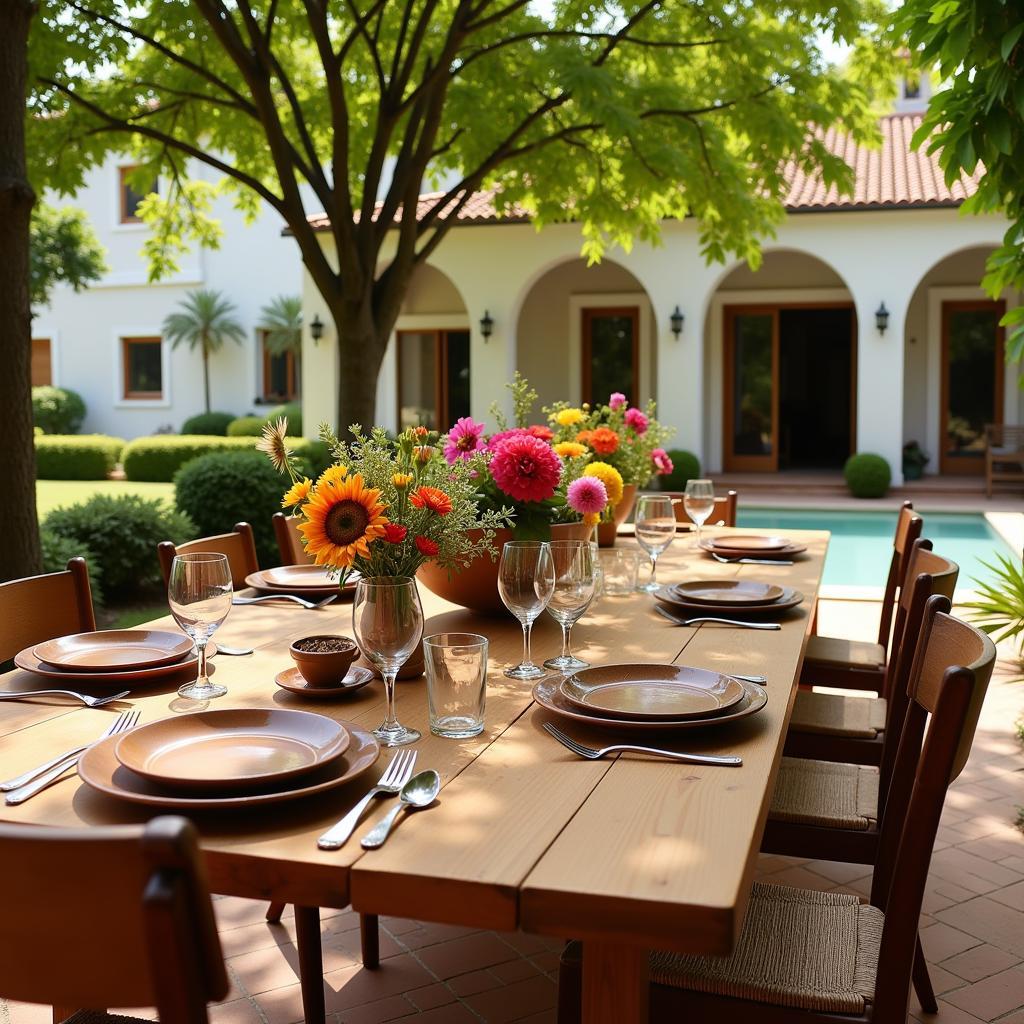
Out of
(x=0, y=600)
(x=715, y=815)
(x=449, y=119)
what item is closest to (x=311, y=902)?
(x=715, y=815)

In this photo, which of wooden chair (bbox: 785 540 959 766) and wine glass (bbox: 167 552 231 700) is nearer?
wine glass (bbox: 167 552 231 700)

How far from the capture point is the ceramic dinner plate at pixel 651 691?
1.81 meters

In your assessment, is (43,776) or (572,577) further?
(572,577)

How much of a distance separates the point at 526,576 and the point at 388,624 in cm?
40

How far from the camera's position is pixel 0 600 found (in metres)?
2.45

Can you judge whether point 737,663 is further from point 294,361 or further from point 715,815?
point 294,361

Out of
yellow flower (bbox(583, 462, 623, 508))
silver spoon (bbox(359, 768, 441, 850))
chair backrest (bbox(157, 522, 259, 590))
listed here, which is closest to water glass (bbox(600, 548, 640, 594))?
yellow flower (bbox(583, 462, 623, 508))

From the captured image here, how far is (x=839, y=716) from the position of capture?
3.05 metres

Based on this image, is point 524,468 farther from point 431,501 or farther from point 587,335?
point 587,335

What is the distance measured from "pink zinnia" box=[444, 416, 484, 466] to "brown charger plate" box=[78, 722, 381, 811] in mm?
1042

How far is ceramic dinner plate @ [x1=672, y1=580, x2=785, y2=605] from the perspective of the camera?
285 centimetres

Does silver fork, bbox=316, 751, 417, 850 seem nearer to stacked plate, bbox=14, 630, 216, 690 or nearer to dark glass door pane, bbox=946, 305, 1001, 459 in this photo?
stacked plate, bbox=14, 630, 216, 690

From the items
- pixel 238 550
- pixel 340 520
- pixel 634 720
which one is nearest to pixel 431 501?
pixel 340 520

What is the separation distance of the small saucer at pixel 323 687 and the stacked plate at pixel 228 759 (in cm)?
23
